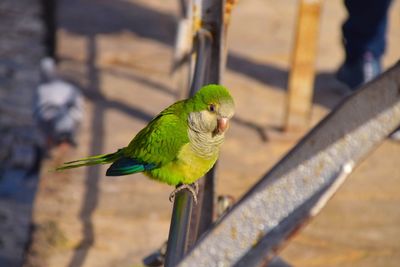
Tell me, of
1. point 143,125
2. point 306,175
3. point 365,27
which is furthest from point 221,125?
point 365,27

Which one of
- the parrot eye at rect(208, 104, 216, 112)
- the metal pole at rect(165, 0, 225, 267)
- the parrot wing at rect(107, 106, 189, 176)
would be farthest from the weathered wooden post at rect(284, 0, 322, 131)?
the parrot eye at rect(208, 104, 216, 112)

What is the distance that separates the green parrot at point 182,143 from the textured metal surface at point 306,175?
3.68ft

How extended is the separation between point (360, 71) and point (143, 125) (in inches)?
61.1

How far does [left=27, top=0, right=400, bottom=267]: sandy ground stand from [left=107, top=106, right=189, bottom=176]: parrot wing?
1.04 metres

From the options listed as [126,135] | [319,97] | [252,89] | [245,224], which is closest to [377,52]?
[319,97]

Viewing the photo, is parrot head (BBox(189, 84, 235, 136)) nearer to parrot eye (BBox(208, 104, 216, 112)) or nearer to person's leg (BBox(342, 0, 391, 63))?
parrot eye (BBox(208, 104, 216, 112))

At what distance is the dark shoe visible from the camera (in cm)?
526

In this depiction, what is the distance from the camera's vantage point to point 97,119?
523 centimetres

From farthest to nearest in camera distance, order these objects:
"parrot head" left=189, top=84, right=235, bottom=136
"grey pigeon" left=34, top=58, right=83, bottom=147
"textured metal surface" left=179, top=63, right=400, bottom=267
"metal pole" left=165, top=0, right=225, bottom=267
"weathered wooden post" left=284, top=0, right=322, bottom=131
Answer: "weathered wooden post" left=284, top=0, right=322, bottom=131
"grey pigeon" left=34, top=58, right=83, bottom=147
"parrot head" left=189, top=84, right=235, bottom=136
"metal pole" left=165, top=0, right=225, bottom=267
"textured metal surface" left=179, top=63, right=400, bottom=267

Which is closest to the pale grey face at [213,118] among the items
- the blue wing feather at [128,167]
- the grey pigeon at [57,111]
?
the blue wing feather at [128,167]

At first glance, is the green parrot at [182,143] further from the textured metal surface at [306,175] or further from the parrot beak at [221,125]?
the textured metal surface at [306,175]

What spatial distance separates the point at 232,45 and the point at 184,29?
1.81 meters

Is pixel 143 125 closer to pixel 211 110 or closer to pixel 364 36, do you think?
pixel 364 36

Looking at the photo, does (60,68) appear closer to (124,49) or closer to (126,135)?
(124,49)
